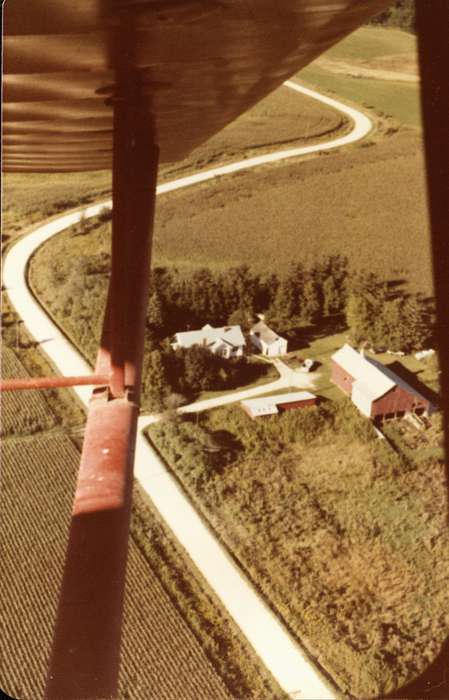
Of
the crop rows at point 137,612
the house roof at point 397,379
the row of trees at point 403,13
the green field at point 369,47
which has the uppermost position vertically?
the green field at point 369,47

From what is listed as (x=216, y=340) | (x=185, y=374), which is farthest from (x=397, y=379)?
(x=185, y=374)

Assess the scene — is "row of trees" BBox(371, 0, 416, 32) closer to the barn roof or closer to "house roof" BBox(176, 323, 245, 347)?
the barn roof

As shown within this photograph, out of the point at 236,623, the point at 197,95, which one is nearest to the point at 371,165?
the point at 236,623

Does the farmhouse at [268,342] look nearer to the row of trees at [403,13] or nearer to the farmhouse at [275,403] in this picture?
the farmhouse at [275,403]

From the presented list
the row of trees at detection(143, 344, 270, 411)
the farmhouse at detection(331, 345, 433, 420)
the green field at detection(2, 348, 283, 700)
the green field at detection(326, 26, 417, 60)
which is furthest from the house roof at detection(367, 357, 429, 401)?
the green field at detection(326, 26, 417, 60)

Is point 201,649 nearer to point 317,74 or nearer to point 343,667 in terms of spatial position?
point 343,667

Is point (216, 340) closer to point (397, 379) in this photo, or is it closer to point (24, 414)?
point (397, 379)

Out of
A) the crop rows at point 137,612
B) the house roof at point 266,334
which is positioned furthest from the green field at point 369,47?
the crop rows at point 137,612
